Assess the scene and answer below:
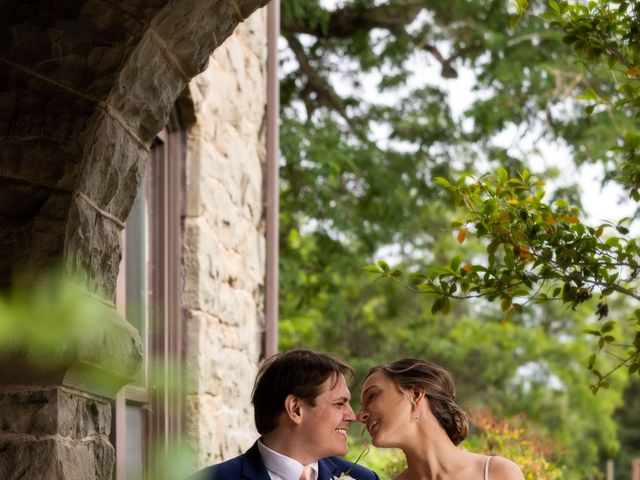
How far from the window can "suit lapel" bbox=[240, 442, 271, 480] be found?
63 cm

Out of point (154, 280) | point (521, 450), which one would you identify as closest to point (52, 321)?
point (154, 280)

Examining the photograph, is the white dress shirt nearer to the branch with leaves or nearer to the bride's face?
the bride's face

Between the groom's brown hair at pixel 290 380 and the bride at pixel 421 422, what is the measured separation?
131 millimetres

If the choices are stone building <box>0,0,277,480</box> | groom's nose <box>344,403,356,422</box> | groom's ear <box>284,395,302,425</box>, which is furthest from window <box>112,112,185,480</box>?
stone building <box>0,0,277,480</box>

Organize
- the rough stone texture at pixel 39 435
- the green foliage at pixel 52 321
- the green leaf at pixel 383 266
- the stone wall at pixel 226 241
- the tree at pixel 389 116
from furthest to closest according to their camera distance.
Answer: the tree at pixel 389 116
the stone wall at pixel 226 241
the green leaf at pixel 383 266
the rough stone texture at pixel 39 435
the green foliage at pixel 52 321

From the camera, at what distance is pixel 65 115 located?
2.19 meters

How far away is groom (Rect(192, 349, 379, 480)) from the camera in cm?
315

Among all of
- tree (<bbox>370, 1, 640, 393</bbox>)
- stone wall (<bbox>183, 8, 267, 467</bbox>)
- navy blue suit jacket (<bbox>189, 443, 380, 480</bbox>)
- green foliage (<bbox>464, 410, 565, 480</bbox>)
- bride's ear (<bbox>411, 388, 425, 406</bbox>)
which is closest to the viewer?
navy blue suit jacket (<bbox>189, 443, 380, 480</bbox>)

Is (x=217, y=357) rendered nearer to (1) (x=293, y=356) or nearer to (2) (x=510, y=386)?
(1) (x=293, y=356)

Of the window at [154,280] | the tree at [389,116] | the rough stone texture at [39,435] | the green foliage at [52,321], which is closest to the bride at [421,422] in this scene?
the window at [154,280]

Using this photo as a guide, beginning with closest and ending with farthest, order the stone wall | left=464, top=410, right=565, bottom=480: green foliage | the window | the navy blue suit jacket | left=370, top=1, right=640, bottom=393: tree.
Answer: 1. the navy blue suit jacket
2. left=370, top=1, right=640, bottom=393: tree
3. the window
4. the stone wall
5. left=464, top=410, right=565, bottom=480: green foliage

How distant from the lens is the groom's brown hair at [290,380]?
3.20 m

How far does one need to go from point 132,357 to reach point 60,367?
164mm

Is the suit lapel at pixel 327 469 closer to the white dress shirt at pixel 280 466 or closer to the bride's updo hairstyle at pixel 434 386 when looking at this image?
the white dress shirt at pixel 280 466
